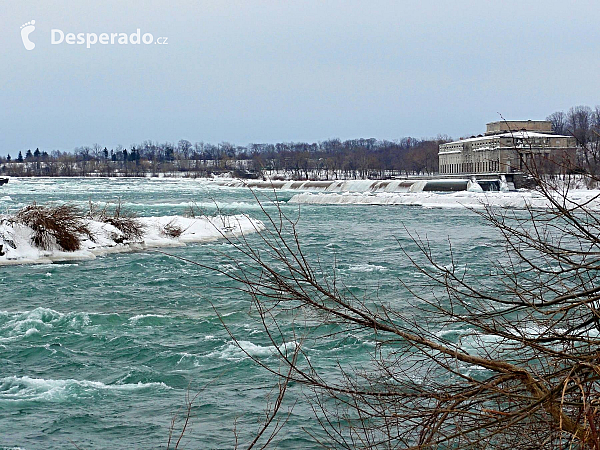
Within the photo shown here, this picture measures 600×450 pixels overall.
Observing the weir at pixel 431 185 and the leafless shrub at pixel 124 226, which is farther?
the weir at pixel 431 185

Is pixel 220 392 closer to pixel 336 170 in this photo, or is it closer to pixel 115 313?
pixel 115 313

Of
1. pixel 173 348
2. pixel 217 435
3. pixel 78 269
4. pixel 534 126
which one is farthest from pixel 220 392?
pixel 534 126

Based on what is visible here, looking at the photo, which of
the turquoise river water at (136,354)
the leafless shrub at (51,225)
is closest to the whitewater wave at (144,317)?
the turquoise river water at (136,354)

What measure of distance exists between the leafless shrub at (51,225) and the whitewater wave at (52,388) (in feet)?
44.4

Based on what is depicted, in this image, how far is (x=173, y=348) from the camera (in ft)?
37.9

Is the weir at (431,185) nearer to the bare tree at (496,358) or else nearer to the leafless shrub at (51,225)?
the leafless shrub at (51,225)

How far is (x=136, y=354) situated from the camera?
11.3 meters

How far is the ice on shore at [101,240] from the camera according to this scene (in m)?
22.3

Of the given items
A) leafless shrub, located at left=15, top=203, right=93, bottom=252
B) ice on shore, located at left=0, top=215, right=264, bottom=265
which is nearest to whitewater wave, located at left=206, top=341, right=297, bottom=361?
ice on shore, located at left=0, top=215, right=264, bottom=265

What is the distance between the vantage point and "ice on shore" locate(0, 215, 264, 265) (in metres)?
22.3

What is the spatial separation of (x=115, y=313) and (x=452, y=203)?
41699 mm

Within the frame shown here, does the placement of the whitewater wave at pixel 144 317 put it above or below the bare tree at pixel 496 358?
below

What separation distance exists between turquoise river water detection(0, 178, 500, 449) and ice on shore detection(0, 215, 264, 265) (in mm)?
1498

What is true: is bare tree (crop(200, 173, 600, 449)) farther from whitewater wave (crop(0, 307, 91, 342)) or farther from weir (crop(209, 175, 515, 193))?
weir (crop(209, 175, 515, 193))
